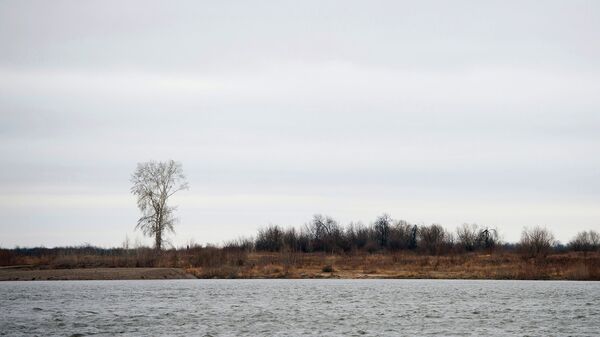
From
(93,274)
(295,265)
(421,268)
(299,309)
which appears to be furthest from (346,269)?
(299,309)

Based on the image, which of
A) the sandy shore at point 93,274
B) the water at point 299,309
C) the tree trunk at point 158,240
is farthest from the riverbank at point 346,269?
the tree trunk at point 158,240

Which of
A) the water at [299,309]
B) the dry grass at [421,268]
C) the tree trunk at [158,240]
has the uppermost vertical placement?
the tree trunk at [158,240]

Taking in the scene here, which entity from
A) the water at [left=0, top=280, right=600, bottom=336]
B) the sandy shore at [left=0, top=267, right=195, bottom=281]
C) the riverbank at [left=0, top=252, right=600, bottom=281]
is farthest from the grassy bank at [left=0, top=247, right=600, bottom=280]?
the water at [left=0, top=280, right=600, bottom=336]

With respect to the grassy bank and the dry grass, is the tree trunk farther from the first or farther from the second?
the dry grass

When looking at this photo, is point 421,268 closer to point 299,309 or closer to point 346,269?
point 346,269

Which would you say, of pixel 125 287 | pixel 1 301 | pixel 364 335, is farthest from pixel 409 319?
pixel 125 287

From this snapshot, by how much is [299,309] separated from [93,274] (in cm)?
3975

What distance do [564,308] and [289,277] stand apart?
4069 centimetres

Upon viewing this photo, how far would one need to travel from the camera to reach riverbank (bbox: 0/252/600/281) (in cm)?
8456

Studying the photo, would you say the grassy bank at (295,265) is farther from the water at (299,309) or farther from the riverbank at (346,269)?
the water at (299,309)

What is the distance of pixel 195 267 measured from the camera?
3605 inches

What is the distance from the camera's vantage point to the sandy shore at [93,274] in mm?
82750

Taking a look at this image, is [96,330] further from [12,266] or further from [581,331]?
[12,266]

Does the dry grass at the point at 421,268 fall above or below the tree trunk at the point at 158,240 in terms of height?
below
